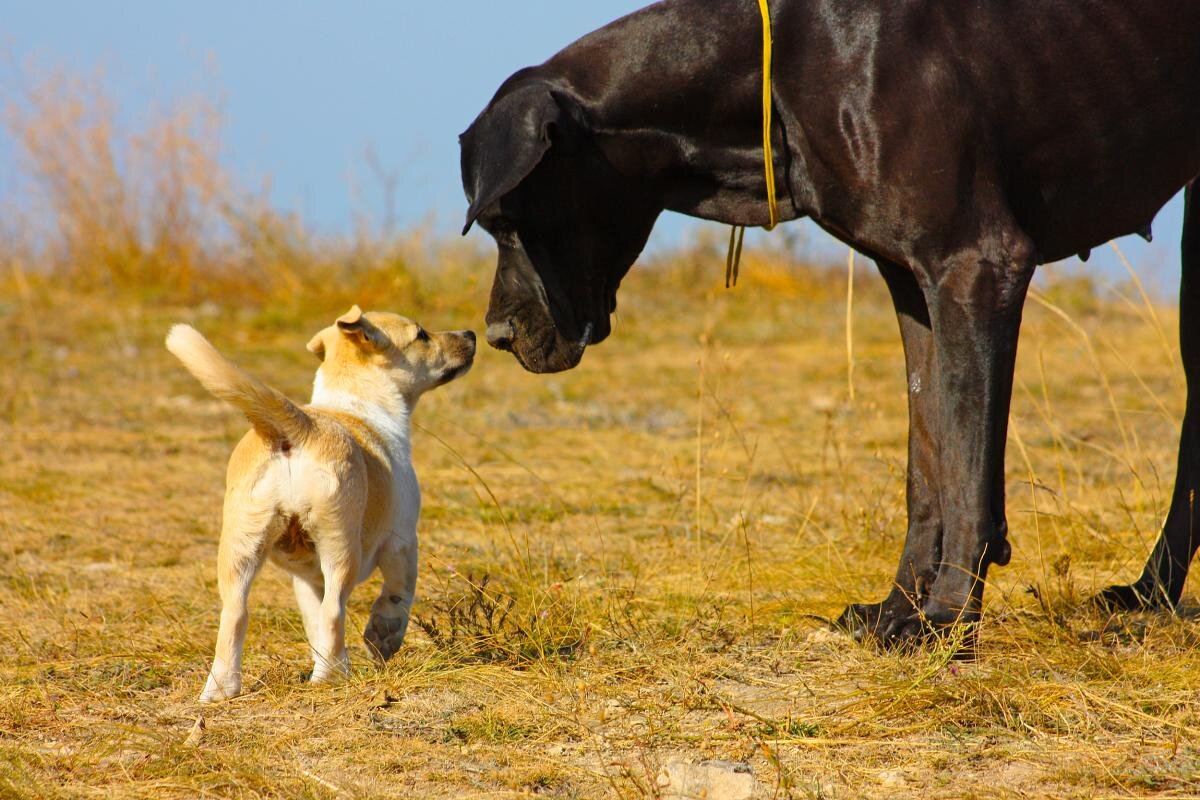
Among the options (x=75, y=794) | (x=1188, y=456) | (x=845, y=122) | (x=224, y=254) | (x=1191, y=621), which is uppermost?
(x=224, y=254)

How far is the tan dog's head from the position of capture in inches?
163

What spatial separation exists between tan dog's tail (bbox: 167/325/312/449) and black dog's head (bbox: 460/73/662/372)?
654mm

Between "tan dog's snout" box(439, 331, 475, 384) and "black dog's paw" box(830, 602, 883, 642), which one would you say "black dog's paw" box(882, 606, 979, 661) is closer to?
"black dog's paw" box(830, 602, 883, 642)

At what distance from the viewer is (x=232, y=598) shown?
3.44 metres

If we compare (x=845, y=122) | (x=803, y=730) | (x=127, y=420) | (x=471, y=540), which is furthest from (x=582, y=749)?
(x=127, y=420)

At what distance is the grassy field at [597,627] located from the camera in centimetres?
296

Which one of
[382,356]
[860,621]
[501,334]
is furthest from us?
[382,356]

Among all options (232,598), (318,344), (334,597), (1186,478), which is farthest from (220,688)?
(1186,478)

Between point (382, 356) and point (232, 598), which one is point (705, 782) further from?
point (382, 356)

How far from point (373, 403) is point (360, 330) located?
0.22 metres

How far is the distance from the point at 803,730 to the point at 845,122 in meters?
1.44

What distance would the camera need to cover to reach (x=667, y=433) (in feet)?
27.7

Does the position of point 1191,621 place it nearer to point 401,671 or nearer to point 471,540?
point 401,671

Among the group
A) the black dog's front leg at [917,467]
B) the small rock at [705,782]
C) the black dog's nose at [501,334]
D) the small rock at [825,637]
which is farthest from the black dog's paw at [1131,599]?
the black dog's nose at [501,334]
